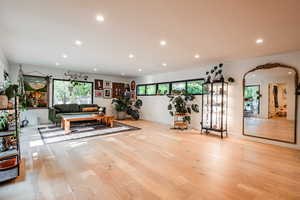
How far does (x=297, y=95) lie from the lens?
3551mm

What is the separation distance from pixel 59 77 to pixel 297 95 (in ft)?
27.1

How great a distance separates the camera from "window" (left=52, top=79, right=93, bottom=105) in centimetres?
650

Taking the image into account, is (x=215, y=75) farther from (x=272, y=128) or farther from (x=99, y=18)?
(x=99, y=18)

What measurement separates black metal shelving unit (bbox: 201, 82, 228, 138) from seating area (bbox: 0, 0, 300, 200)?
0.14 feet

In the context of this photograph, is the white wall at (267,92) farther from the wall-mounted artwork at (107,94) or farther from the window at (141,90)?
the wall-mounted artwork at (107,94)

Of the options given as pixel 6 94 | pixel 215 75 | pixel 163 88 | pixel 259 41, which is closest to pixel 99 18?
pixel 6 94

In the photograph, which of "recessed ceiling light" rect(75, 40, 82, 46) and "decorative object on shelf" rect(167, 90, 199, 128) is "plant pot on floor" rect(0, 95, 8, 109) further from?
"decorative object on shelf" rect(167, 90, 199, 128)

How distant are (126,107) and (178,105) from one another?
3.27 m

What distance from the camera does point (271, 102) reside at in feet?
13.3

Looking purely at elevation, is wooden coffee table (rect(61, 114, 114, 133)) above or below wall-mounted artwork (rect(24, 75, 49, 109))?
below

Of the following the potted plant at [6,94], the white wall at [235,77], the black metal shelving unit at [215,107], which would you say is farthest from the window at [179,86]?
the potted plant at [6,94]

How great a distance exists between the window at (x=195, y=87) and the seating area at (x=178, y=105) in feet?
0.26

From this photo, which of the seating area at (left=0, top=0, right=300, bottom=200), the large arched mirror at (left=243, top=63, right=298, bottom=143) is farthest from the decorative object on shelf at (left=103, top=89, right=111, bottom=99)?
the large arched mirror at (left=243, top=63, right=298, bottom=143)

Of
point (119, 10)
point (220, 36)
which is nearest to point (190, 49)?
point (220, 36)
